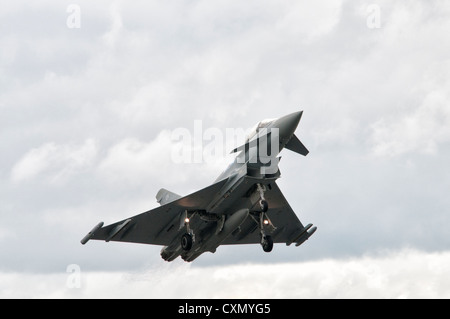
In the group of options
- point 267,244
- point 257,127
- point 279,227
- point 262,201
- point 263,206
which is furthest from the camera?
point 279,227

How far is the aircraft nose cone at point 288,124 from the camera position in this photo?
46.1 meters

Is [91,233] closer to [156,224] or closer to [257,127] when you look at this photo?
Result: [156,224]

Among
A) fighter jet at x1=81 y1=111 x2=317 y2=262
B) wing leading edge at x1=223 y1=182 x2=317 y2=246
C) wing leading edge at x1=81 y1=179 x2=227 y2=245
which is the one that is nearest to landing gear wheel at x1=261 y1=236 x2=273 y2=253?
fighter jet at x1=81 y1=111 x2=317 y2=262

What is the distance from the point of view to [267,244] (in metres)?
49.4

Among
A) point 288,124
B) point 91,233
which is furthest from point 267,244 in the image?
point 91,233

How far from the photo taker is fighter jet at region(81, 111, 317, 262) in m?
47.2

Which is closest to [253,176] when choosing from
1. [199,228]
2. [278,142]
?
→ [278,142]

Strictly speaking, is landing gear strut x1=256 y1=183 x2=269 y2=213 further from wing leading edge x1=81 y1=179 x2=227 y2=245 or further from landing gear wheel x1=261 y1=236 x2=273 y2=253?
landing gear wheel x1=261 y1=236 x2=273 y2=253

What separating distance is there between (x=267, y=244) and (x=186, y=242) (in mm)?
4794

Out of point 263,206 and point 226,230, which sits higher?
point 226,230
